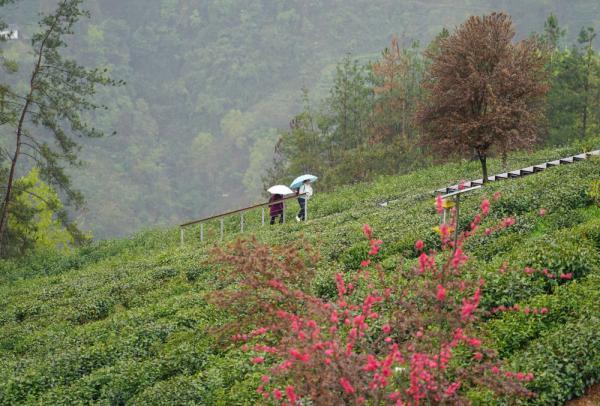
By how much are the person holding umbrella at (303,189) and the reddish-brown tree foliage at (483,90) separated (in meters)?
4.68

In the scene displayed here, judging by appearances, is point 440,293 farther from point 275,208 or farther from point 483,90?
point 275,208

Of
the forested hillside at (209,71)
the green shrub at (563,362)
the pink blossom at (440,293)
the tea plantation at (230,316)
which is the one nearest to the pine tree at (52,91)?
the tea plantation at (230,316)

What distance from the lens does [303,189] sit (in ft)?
78.7

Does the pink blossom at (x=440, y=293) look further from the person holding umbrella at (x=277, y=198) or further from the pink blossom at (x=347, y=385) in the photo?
the person holding umbrella at (x=277, y=198)

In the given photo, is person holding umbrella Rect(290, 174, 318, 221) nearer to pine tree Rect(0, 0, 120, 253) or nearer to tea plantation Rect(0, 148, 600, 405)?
tea plantation Rect(0, 148, 600, 405)

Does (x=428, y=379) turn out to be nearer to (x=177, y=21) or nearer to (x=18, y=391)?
(x=18, y=391)

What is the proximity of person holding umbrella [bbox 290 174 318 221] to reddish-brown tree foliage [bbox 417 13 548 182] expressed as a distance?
15.4 feet

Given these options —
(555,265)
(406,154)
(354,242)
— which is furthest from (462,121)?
(406,154)

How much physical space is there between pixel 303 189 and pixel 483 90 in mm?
6975

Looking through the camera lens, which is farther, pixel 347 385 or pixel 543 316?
pixel 543 316

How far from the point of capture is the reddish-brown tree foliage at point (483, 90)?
66.8 feet

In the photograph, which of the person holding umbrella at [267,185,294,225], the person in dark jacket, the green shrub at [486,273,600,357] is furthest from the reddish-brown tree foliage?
the green shrub at [486,273,600,357]

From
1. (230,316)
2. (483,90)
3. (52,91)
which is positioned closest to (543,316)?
(230,316)

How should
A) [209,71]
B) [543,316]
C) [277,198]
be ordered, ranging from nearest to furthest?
1. [543,316]
2. [277,198]
3. [209,71]
